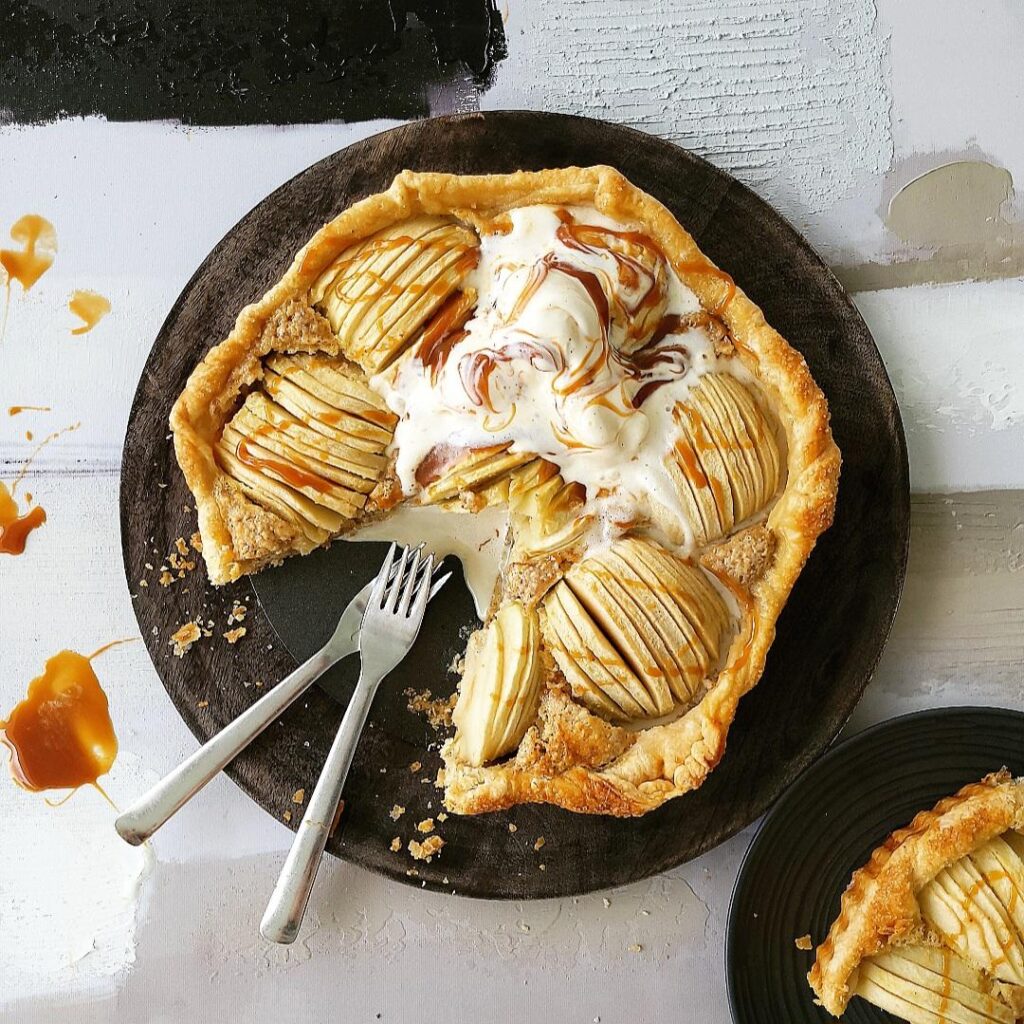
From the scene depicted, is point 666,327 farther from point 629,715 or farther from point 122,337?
point 122,337

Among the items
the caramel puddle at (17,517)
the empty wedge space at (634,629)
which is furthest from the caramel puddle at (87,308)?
the empty wedge space at (634,629)

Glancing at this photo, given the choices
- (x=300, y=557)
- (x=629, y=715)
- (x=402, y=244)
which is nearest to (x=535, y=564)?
(x=629, y=715)

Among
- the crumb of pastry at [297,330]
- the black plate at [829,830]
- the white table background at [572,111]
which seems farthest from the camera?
the white table background at [572,111]

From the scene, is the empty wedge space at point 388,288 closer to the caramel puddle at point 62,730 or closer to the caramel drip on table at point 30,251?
the caramel drip on table at point 30,251

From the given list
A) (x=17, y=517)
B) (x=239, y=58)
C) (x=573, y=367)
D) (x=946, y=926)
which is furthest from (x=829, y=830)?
(x=239, y=58)

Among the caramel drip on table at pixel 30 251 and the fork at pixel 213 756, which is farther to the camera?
the caramel drip on table at pixel 30 251

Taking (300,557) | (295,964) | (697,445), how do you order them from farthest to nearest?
(295,964) → (300,557) → (697,445)
